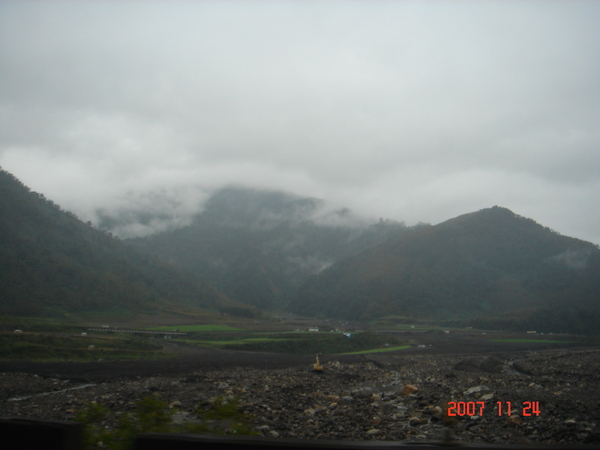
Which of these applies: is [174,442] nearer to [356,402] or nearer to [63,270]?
[356,402]

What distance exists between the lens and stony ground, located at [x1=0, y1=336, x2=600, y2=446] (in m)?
10.9

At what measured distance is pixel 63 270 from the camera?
225ft

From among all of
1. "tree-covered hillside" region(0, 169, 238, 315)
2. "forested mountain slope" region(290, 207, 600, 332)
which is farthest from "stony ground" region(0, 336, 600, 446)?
"forested mountain slope" region(290, 207, 600, 332)

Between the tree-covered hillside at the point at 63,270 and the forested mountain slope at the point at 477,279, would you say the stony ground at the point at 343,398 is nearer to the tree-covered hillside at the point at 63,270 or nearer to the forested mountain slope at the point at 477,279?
the tree-covered hillside at the point at 63,270

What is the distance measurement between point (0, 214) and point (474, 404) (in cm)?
8163

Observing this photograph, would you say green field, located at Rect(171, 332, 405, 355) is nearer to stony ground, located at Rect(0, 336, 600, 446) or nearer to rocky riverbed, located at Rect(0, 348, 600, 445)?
stony ground, located at Rect(0, 336, 600, 446)

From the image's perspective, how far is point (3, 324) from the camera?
42.5 meters

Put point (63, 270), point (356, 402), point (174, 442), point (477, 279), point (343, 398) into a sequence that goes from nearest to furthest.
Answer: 1. point (174, 442)
2. point (356, 402)
3. point (343, 398)
4. point (63, 270)
5. point (477, 279)

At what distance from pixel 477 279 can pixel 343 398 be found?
107 meters

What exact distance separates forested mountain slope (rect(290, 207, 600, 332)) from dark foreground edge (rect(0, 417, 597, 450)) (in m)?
87.3

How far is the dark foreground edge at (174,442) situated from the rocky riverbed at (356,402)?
1.85 ft
